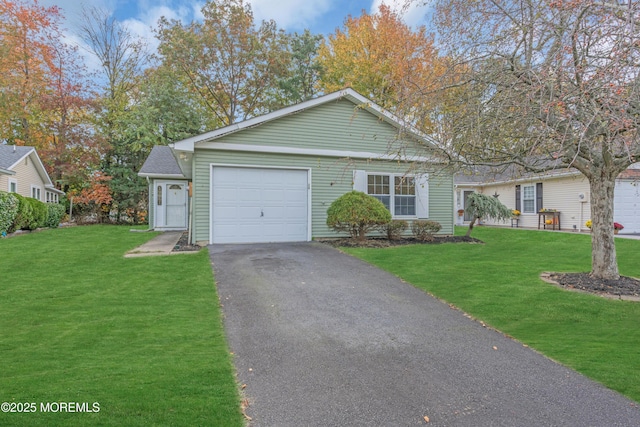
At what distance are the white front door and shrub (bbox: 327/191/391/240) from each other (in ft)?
30.1

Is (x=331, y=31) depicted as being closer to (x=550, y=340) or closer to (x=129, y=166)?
(x=129, y=166)

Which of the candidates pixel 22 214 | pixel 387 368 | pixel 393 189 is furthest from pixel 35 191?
pixel 387 368

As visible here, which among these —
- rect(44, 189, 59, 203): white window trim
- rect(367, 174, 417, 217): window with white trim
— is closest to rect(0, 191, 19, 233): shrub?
rect(44, 189, 59, 203): white window trim

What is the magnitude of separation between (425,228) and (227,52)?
63.2 feet

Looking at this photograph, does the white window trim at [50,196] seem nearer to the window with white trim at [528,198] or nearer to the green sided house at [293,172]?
the green sided house at [293,172]

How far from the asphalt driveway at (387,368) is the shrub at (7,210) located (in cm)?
1101

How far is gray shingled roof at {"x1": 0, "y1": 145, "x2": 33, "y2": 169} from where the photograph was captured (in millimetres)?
16067

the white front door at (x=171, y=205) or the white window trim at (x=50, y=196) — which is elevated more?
the white window trim at (x=50, y=196)

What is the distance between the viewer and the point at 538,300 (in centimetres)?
542

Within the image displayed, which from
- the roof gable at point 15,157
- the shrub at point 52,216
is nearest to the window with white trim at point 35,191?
the roof gable at point 15,157

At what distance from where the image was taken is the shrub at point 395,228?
1111 centimetres

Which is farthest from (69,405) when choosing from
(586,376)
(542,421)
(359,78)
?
(359,78)

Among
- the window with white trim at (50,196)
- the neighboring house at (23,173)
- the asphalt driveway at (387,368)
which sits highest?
the neighboring house at (23,173)

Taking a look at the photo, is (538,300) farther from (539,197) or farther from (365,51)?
(365,51)
